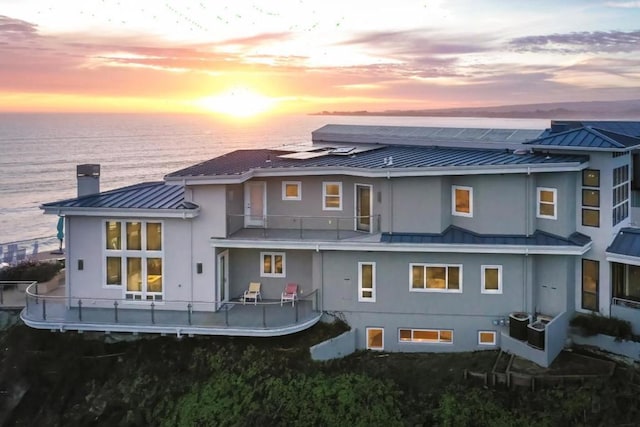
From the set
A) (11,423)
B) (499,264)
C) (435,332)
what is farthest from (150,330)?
(499,264)

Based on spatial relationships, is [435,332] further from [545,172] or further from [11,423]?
[11,423]

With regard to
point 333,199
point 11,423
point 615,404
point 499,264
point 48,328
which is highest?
point 333,199

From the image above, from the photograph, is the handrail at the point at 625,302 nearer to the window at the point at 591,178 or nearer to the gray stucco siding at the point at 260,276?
the window at the point at 591,178

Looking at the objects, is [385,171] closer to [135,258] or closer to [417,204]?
[417,204]

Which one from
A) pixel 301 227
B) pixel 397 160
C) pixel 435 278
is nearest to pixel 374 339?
pixel 435 278

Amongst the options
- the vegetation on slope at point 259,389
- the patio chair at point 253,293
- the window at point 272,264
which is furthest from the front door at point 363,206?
the patio chair at point 253,293

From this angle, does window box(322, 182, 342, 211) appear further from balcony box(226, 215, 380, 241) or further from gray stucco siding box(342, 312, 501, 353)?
gray stucco siding box(342, 312, 501, 353)

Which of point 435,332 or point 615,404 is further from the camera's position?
point 435,332
